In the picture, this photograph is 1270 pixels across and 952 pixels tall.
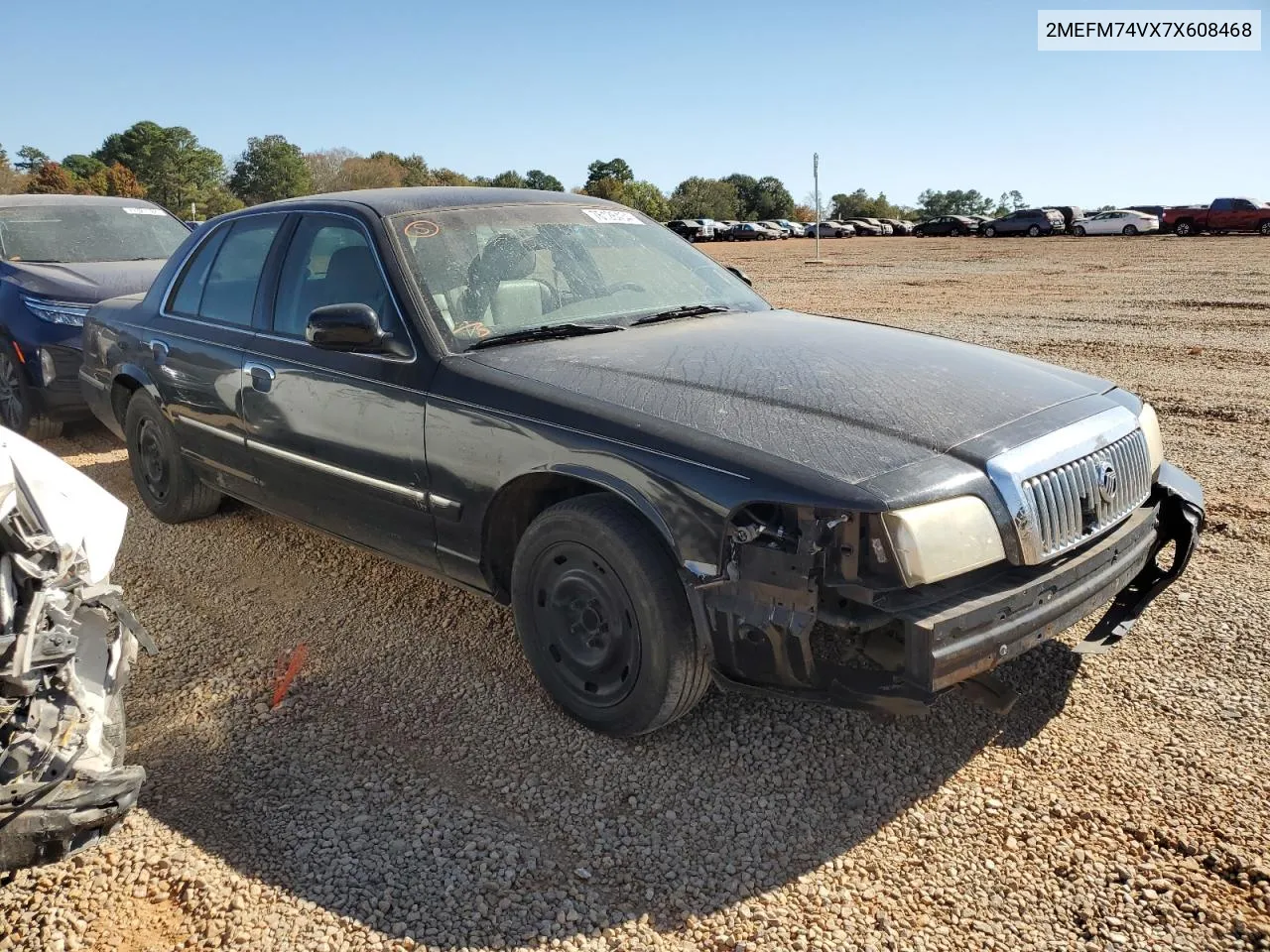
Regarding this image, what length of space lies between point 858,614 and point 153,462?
4204 mm

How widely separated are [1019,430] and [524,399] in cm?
149

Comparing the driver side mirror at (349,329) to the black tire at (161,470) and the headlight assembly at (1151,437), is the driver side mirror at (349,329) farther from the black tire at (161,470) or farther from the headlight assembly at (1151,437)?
the headlight assembly at (1151,437)

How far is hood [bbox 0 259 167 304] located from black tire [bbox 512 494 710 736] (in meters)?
5.20

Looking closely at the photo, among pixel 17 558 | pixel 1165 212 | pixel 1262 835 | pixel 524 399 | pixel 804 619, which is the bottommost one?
pixel 1262 835

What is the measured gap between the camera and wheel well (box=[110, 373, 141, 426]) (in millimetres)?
5312

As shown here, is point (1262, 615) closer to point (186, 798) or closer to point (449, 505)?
point (449, 505)

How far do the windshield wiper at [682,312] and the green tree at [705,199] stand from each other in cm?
8006

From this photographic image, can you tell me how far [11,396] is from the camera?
23.2ft

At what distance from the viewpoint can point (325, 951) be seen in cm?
236

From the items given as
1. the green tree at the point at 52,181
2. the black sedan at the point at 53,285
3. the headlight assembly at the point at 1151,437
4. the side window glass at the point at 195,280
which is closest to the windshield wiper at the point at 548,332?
the headlight assembly at the point at 1151,437

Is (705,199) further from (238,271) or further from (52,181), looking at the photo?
(238,271)

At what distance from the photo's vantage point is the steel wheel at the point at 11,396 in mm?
6965

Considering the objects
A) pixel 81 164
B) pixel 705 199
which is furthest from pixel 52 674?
pixel 81 164

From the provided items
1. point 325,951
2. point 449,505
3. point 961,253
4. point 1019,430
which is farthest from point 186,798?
point 961,253
